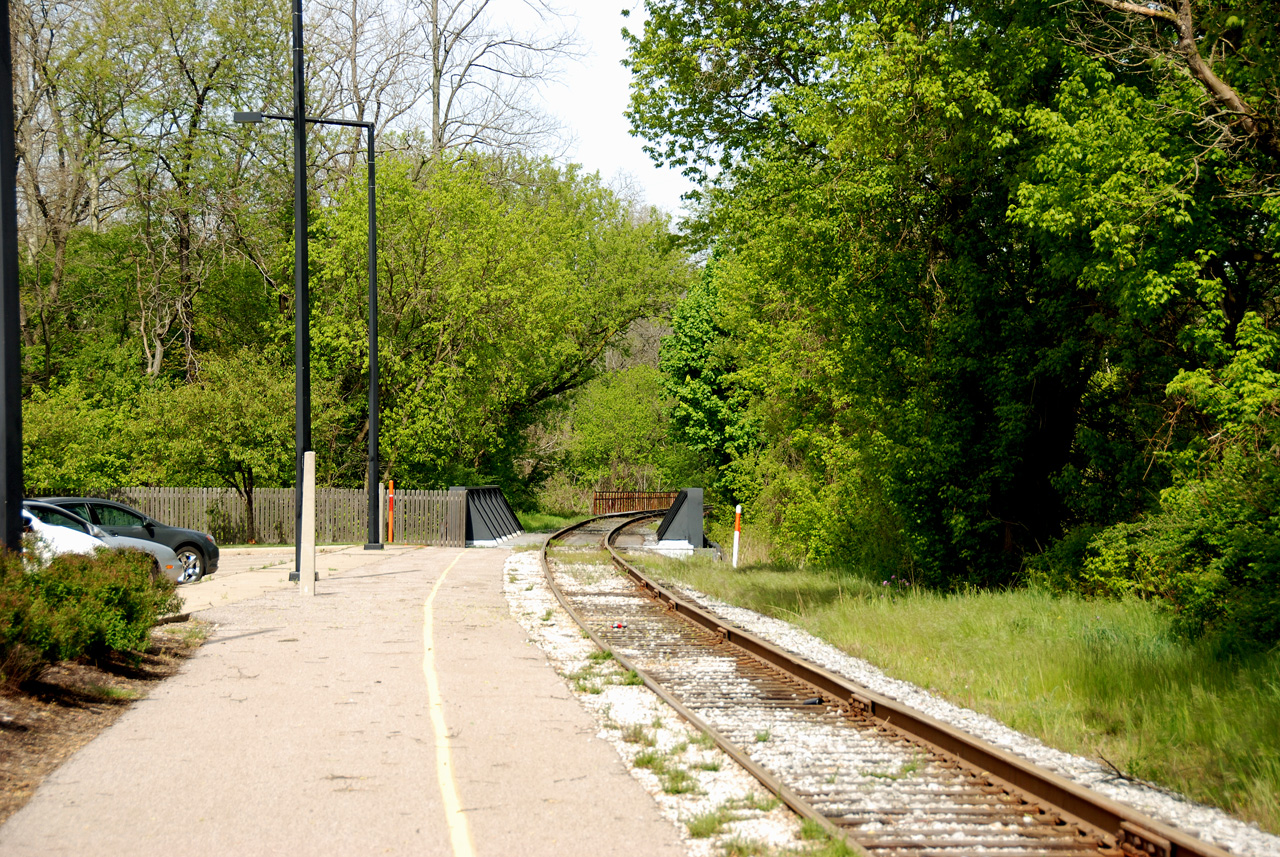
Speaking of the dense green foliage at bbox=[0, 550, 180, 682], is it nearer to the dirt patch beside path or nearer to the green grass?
the dirt patch beside path

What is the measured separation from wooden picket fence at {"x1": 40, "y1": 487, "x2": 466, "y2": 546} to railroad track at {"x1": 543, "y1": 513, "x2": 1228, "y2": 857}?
2096 cm

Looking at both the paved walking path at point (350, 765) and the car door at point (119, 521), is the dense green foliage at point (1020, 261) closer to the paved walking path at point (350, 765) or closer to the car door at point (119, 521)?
the paved walking path at point (350, 765)

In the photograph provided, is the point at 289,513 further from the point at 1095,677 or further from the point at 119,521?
the point at 1095,677

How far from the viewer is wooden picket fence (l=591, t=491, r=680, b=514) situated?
67.6 metres

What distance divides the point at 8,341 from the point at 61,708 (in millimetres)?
3298

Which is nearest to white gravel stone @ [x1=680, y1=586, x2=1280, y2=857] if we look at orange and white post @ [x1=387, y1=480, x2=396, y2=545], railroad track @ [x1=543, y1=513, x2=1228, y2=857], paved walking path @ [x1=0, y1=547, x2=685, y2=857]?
railroad track @ [x1=543, y1=513, x2=1228, y2=857]

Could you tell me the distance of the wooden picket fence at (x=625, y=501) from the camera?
6762 centimetres

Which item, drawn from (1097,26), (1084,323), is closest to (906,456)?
(1084,323)

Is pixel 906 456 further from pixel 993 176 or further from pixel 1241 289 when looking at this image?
pixel 1241 289

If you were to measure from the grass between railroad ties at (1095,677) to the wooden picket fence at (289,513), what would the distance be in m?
18.0

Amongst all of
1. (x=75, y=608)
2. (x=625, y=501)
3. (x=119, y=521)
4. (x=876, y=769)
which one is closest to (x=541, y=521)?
(x=625, y=501)

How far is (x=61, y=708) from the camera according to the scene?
870 cm

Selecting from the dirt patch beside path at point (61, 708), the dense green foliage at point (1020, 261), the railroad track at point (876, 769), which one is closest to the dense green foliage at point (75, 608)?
the dirt patch beside path at point (61, 708)

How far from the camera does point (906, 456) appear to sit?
19562 mm
